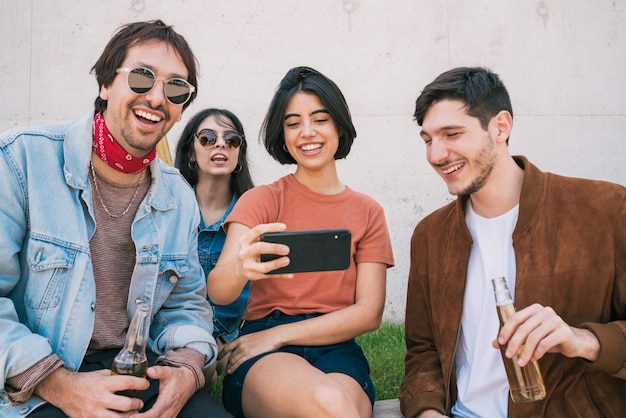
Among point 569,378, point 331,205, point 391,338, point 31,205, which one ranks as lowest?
point 391,338

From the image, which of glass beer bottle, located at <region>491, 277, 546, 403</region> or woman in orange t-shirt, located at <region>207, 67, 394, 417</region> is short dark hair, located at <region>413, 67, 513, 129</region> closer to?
woman in orange t-shirt, located at <region>207, 67, 394, 417</region>

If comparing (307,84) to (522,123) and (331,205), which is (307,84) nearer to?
(331,205)

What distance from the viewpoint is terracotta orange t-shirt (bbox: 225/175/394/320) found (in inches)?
111

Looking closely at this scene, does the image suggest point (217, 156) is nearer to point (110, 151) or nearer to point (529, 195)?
point (110, 151)

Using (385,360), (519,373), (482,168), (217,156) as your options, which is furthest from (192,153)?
(519,373)

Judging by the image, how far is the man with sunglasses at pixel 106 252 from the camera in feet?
6.73

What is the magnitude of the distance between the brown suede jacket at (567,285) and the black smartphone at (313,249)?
62cm

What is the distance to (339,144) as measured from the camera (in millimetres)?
3213

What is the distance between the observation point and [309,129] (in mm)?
2984

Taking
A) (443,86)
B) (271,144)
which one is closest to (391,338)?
(271,144)

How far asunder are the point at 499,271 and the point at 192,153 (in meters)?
2.77

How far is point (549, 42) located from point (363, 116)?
243cm

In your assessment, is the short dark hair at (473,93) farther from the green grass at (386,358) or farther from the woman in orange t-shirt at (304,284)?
the green grass at (386,358)

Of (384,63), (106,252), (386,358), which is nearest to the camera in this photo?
(106,252)
